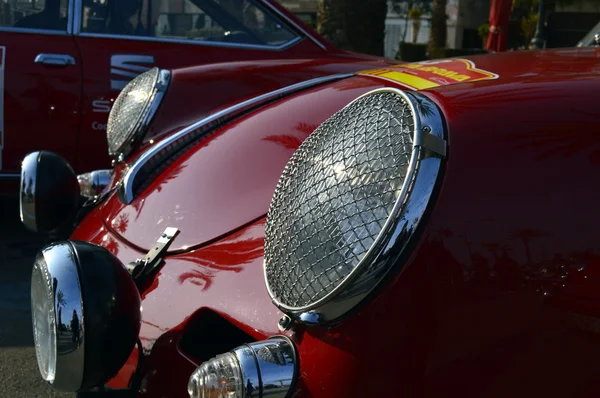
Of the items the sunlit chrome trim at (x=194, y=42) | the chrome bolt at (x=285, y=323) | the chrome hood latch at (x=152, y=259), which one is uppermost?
the sunlit chrome trim at (x=194, y=42)

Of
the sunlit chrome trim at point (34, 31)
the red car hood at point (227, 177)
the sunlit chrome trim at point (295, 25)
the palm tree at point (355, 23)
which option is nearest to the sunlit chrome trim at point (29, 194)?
the red car hood at point (227, 177)

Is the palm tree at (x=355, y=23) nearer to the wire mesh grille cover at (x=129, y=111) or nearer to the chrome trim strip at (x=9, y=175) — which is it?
the chrome trim strip at (x=9, y=175)

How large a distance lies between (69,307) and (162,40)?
10.5 ft

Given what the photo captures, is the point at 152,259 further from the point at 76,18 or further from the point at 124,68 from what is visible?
the point at 76,18

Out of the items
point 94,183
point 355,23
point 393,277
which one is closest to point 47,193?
point 94,183

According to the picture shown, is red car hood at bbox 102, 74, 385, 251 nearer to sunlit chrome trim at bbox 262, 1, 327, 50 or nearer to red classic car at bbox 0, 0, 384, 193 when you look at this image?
red classic car at bbox 0, 0, 384, 193

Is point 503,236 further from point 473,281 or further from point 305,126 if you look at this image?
point 305,126

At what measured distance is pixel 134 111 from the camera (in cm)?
258

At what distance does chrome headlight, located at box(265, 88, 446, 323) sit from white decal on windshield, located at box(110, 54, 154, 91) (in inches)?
116

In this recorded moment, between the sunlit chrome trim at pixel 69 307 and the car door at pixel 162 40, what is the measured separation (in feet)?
9.37

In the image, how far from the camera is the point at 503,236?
3.98 feet

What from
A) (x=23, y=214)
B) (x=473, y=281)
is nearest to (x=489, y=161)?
(x=473, y=281)

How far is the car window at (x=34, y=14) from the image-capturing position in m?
4.22

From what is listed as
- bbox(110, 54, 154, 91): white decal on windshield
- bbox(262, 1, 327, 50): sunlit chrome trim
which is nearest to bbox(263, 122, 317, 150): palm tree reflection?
bbox(110, 54, 154, 91): white decal on windshield
